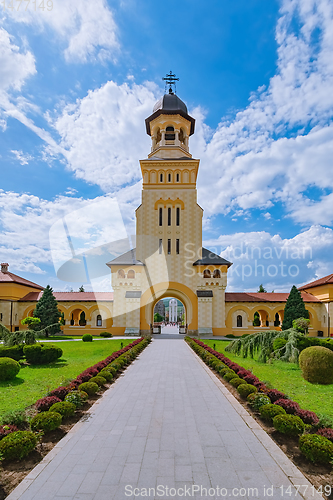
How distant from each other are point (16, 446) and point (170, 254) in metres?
27.0

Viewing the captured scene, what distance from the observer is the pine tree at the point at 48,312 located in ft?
99.1

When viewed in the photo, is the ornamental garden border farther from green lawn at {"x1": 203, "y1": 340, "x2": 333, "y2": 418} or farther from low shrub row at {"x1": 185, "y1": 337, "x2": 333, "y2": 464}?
green lawn at {"x1": 203, "y1": 340, "x2": 333, "y2": 418}

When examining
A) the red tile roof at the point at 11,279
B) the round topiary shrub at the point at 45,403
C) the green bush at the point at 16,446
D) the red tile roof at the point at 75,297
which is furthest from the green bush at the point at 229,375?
the red tile roof at the point at 11,279

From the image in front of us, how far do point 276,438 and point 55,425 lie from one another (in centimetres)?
463

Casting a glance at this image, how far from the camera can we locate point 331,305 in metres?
31.2

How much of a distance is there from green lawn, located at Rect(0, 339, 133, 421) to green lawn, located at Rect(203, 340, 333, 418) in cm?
738

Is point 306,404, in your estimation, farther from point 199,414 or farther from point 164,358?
point 164,358

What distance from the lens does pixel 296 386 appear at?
11328mm

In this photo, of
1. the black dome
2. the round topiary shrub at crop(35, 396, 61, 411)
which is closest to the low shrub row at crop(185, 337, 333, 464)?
the round topiary shrub at crop(35, 396, 61, 411)

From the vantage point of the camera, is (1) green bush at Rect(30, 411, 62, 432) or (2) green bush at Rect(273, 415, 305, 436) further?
(1) green bush at Rect(30, 411, 62, 432)

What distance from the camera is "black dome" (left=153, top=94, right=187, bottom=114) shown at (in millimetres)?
34394

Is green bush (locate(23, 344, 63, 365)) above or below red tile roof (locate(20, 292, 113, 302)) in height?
below

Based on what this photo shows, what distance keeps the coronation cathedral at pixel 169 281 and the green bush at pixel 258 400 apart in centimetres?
2177

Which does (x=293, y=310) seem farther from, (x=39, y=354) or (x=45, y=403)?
(x=45, y=403)
